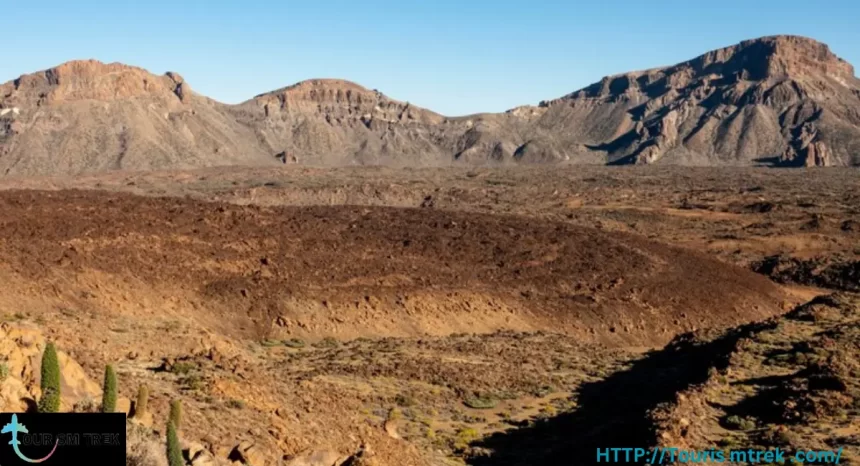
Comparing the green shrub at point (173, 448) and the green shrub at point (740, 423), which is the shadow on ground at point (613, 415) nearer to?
the green shrub at point (740, 423)

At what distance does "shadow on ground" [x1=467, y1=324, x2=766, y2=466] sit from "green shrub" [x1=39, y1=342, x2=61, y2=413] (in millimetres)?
9773

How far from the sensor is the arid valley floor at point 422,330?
18.3 meters

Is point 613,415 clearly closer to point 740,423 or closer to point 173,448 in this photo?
point 740,423

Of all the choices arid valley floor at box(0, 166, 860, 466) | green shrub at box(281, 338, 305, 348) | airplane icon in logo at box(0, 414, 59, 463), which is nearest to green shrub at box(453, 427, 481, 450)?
arid valley floor at box(0, 166, 860, 466)

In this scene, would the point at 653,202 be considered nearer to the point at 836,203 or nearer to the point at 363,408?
the point at 836,203

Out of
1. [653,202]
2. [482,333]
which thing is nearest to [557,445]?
[482,333]

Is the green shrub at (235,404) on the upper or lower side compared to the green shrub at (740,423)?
upper

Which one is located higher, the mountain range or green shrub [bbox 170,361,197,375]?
the mountain range

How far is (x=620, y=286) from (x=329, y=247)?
1296cm

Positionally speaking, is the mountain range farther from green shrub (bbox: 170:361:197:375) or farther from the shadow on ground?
green shrub (bbox: 170:361:197:375)

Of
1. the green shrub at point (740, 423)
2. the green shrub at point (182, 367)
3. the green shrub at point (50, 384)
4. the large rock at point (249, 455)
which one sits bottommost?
the green shrub at point (740, 423)

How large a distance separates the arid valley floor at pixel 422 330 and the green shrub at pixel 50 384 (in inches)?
19.3

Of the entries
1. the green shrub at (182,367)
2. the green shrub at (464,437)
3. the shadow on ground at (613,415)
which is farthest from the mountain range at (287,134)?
the green shrub at (464,437)

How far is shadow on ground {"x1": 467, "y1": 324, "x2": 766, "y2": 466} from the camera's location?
19.6m
